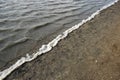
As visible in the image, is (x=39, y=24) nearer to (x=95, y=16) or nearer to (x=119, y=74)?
(x=95, y=16)

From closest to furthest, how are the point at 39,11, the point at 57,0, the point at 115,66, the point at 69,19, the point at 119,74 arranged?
the point at 119,74
the point at 115,66
the point at 69,19
the point at 39,11
the point at 57,0

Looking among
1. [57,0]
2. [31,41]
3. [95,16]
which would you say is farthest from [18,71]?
[57,0]

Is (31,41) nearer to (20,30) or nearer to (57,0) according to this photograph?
(20,30)

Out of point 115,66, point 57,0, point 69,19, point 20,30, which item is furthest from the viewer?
point 57,0

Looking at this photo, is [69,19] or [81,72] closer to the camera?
[81,72]

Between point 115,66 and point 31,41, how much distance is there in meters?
2.92

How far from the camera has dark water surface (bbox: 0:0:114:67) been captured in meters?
6.08

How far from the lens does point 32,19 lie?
8.30 meters

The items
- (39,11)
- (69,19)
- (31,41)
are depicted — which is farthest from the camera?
(39,11)

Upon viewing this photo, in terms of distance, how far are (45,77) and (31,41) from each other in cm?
223

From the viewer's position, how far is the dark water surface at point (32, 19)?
608cm

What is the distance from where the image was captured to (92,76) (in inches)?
169

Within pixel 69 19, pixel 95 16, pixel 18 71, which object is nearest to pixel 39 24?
pixel 69 19

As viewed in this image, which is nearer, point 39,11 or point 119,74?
point 119,74
